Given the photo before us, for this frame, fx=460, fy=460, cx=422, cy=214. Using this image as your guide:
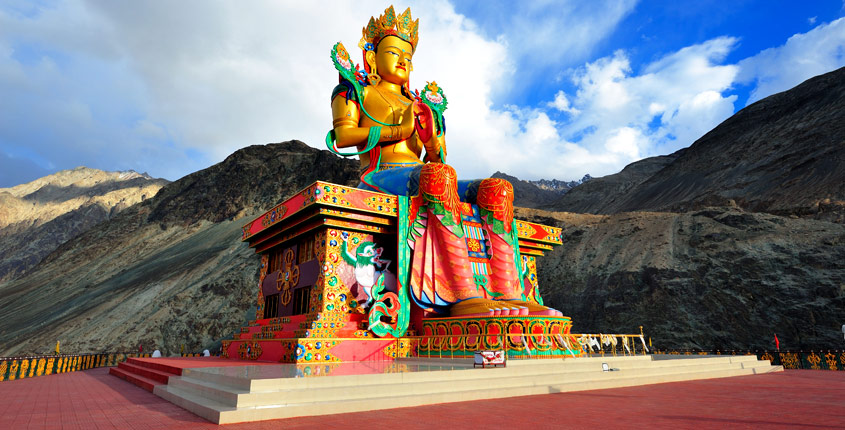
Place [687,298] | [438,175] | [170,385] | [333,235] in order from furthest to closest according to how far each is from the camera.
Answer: [687,298] → [438,175] → [333,235] → [170,385]

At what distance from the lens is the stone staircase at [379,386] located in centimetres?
459

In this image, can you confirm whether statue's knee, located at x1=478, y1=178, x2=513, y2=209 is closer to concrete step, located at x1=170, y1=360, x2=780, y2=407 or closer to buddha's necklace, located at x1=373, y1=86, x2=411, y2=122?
buddha's necklace, located at x1=373, y1=86, x2=411, y2=122

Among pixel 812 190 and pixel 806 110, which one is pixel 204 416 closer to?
pixel 812 190

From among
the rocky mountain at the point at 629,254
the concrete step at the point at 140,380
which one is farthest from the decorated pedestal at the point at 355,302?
the rocky mountain at the point at 629,254

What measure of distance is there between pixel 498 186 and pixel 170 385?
813 cm

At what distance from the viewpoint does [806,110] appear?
150ft

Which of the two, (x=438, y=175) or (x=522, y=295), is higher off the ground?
(x=438, y=175)

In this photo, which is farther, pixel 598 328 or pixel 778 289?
pixel 598 328

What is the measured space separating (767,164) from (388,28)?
41861mm

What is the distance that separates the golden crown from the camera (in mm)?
14000

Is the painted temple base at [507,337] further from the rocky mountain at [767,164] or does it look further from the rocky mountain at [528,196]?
the rocky mountain at [528,196]

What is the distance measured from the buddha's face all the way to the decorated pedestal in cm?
470

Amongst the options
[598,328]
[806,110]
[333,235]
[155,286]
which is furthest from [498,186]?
[806,110]

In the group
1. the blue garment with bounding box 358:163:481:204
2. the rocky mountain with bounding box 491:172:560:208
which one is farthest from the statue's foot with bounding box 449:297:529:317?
the rocky mountain with bounding box 491:172:560:208
